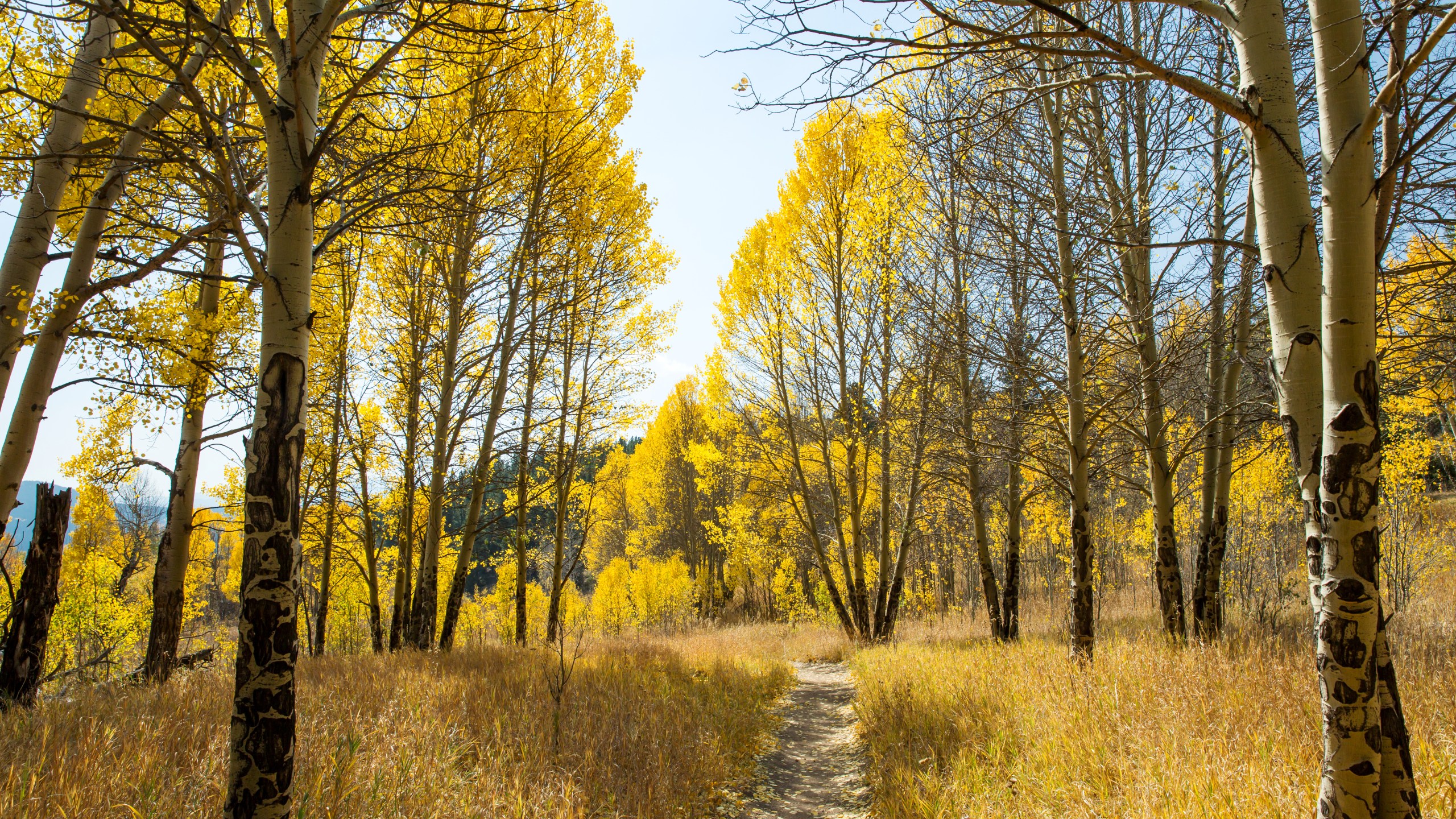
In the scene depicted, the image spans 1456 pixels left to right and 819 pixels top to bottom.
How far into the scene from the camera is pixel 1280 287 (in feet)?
6.64

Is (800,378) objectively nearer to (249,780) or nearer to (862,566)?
(862,566)

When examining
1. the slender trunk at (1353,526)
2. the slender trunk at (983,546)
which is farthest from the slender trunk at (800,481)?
the slender trunk at (1353,526)

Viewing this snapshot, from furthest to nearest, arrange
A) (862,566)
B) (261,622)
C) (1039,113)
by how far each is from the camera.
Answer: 1. (862,566)
2. (1039,113)
3. (261,622)

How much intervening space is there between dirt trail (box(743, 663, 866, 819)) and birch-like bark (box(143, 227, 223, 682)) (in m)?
5.65

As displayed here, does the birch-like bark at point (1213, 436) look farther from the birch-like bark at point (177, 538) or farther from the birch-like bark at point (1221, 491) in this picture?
the birch-like bark at point (177, 538)

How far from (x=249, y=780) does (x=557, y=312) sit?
7569 mm

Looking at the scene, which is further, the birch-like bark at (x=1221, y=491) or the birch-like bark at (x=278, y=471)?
the birch-like bark at (x=1221, y=491)

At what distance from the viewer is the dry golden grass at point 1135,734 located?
2664 mm

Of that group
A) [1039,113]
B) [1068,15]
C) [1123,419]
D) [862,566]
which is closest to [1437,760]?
[1123,419]

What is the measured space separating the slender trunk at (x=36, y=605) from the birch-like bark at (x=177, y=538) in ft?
2.23

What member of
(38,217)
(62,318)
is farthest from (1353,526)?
(62,318)

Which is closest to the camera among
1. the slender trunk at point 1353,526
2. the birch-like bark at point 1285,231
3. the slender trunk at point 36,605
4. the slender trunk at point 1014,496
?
the slender trunk at point 1353,526

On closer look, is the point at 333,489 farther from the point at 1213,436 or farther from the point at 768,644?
the point at 1213,436

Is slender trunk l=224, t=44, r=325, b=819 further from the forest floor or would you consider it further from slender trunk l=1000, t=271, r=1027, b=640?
slender trunk l=1000, t=271, r=1027, b=640
